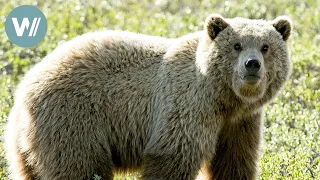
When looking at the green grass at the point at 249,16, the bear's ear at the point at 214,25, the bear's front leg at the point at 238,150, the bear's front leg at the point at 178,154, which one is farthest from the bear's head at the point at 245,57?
the green grass at the point at 249,16

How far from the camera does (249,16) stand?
16000mm

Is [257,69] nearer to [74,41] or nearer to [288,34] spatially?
[288,34]

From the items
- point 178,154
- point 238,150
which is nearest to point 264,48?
point 238,150

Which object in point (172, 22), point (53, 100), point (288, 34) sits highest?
point (288, 34)

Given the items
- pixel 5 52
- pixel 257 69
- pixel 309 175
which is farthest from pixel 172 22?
pixel 257 69

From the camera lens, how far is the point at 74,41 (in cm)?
938

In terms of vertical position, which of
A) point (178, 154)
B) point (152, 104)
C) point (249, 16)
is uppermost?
point (152, 104)

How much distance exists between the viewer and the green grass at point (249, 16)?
34.7ft

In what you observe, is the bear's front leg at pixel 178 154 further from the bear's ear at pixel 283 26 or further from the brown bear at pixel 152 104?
the bear's ear at pixel 283 26

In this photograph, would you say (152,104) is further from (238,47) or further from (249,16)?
(249,16)

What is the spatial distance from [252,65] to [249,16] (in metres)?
7.59

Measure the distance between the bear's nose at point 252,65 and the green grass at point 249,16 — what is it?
1.78m

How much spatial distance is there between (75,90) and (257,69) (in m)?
1.82

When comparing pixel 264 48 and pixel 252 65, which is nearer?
pixel 252 65
